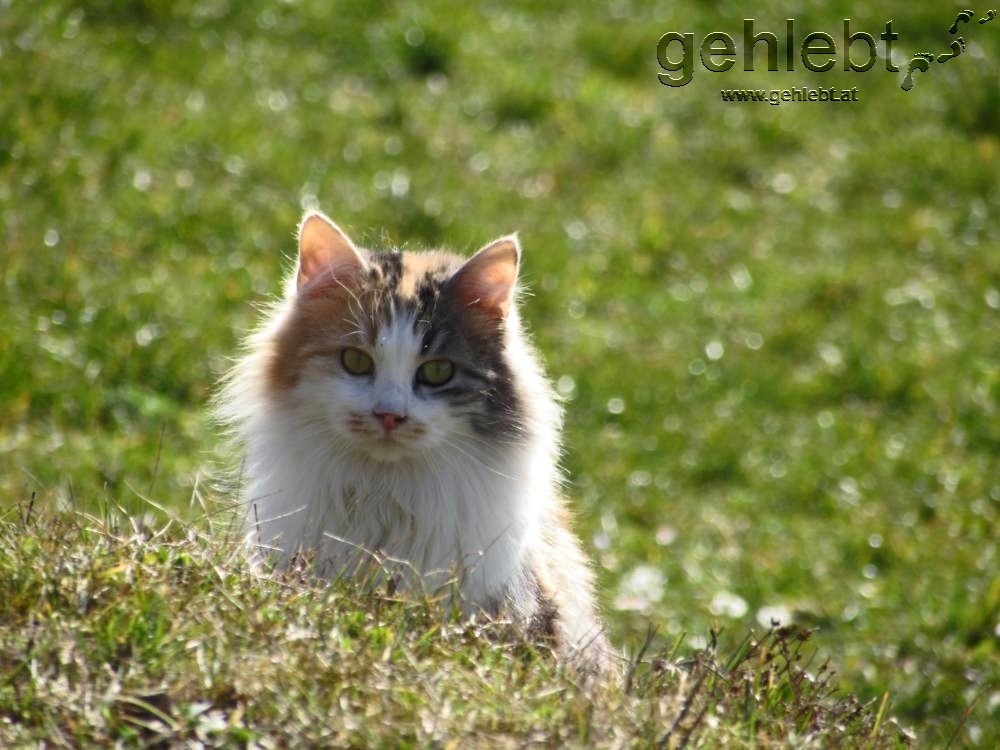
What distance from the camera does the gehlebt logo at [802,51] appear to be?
9906 millimetres

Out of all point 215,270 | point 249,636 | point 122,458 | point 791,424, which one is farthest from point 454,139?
point 249,636

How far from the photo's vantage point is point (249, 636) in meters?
2.97

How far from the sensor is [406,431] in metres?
3.99

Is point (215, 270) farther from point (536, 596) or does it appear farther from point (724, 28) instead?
point (724, 28)

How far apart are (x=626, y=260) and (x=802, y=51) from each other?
286cm

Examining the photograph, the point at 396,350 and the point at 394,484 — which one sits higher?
the point at 396,350

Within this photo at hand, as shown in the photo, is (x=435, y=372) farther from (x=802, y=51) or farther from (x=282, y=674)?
(x=802, y=51)

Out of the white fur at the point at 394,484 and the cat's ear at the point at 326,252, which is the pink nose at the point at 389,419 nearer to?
the white fur at the point at 394,484

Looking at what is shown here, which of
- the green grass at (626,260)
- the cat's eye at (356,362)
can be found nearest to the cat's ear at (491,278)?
the cat's eye at (356,362)

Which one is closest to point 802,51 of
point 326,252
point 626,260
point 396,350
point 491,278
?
point 626,260

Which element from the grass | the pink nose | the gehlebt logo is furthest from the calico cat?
the gehlebt logo

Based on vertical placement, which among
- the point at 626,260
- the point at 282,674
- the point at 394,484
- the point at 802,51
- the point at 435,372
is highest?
the point at 802,51

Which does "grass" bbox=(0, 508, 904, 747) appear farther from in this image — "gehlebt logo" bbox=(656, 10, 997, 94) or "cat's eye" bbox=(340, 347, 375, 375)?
"gehlebt logo" bbox=(656, 10, 997, 94)

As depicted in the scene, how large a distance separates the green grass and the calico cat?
2.63ft
